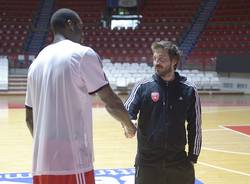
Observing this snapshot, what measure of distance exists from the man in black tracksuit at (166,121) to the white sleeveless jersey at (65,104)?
32.9 inches

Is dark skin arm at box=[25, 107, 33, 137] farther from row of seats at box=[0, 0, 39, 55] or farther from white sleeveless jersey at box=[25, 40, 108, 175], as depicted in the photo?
row of seats at box=[0, 0, 39, 55]

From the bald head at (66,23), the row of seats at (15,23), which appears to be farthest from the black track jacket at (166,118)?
the row of seats at (15,23)

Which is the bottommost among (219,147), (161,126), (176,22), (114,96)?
(219,147)

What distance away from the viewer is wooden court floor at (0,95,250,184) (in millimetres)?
6012

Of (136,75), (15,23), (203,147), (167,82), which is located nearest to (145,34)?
(136,75)

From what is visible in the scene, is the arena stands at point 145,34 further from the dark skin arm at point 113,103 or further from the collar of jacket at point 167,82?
the dark skin arm at point 113,103

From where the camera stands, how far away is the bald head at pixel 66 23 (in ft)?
7.84

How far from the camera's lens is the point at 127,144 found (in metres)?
7.92

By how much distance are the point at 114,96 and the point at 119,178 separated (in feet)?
10.7

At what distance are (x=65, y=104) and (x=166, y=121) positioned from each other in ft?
3.31

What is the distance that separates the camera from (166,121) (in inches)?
123

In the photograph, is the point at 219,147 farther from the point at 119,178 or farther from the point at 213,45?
the point at 213,45

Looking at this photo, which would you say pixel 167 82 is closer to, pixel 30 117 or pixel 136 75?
pixel 30 117

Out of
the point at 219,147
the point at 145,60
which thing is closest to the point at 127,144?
the point at 219,147
